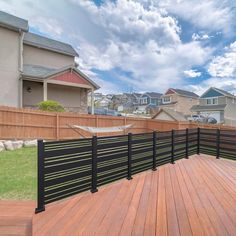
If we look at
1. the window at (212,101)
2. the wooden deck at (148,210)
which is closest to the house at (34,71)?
the wooden deck at (148,210)

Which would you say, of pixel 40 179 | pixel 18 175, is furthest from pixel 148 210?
pixel 18 175

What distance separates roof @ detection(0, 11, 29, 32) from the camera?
1036 centimetres

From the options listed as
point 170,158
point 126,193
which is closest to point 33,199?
point 126,193

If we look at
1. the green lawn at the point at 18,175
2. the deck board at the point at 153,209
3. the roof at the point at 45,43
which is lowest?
the green lawn at the point at 18,175

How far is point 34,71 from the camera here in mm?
11586

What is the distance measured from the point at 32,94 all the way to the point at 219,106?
2410 centimetres

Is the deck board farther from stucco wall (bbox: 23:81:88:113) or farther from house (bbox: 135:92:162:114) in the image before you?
house (bbox: 135:92:162:114)

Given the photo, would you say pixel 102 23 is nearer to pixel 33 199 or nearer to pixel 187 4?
pixel 187 4

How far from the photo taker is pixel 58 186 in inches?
105

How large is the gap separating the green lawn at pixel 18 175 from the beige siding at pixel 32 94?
19.8ft

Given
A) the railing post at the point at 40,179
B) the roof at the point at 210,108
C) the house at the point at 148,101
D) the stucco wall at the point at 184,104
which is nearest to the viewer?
the railing post at the point at 40,179

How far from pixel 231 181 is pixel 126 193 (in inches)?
91.7

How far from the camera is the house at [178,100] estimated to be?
3250 cm

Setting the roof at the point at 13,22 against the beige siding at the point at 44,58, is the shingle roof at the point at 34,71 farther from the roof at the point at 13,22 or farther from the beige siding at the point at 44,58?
the roof at the point at 13,22
